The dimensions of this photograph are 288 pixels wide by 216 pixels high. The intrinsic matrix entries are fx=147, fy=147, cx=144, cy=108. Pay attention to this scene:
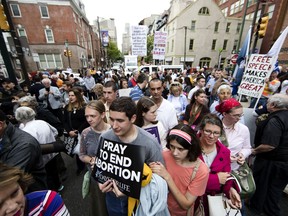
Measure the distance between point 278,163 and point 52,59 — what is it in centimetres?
2931

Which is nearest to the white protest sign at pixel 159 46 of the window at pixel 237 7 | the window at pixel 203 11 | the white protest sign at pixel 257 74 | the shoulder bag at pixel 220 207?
the white protest sign at pixel 257 74

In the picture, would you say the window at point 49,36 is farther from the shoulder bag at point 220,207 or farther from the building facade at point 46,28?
the shoulder bag at point 220,207

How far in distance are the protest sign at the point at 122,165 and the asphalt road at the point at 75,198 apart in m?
1.99

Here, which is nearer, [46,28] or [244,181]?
[244,181]

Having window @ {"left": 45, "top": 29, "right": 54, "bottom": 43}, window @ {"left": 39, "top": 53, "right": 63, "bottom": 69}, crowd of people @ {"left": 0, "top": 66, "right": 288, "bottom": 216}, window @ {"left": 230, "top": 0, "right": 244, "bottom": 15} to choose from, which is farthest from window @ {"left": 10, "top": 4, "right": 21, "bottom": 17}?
window @ {"left": 230, "top": 0, "right": 244, "bottom": 15}

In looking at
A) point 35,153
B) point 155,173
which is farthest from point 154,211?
point 35,153

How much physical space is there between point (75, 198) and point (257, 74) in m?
5.70

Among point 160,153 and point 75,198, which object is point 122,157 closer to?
point 160,153

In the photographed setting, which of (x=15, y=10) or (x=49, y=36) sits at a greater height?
(x=15, y=10)

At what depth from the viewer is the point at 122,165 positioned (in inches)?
49.7

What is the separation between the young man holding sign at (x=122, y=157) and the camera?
1.21 m

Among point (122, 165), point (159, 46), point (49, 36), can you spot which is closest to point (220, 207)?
point (122, 165)

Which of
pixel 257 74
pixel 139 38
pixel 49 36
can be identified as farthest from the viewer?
pixel 49 36

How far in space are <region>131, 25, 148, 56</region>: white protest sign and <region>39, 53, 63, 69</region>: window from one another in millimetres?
21254
